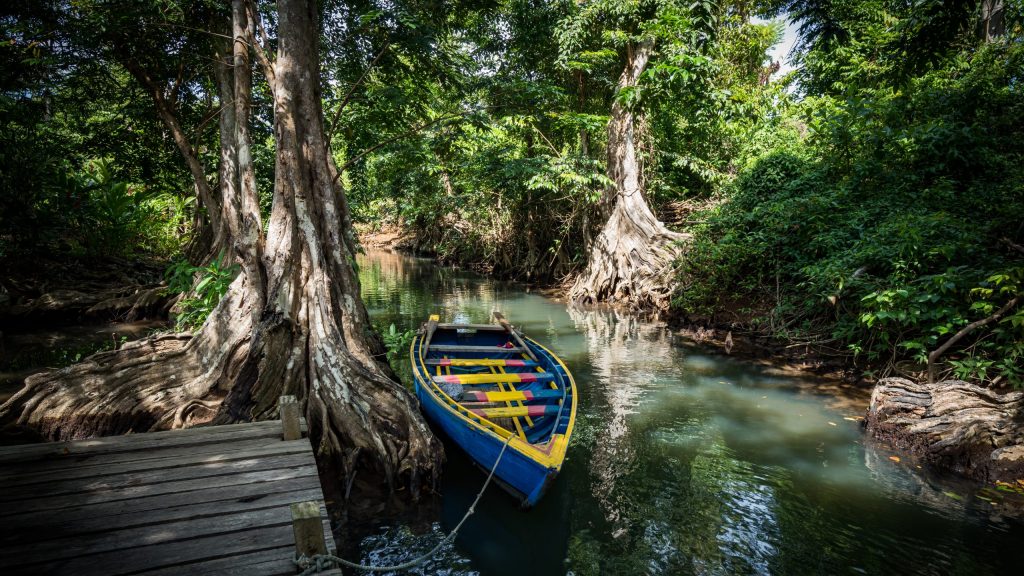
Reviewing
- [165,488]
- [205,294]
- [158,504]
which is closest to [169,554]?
[158,504]

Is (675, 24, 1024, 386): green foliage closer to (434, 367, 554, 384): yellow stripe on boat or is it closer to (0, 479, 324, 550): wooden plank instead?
(434, 367, 554, 384): yellow stripe on boat

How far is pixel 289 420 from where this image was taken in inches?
142

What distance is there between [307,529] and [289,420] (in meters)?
1.66

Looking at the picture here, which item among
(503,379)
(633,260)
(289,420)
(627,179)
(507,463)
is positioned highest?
(627,179)

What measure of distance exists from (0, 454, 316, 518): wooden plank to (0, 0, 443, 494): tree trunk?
1474 millimetres

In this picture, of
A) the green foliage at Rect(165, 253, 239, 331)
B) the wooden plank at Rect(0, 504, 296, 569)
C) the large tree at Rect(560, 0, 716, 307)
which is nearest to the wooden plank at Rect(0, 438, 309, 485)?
the wooden plank at Rect(0, 504, 296, 569)

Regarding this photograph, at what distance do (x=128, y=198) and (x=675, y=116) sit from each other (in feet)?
54.7

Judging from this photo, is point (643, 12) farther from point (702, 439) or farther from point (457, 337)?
point (702, 439)

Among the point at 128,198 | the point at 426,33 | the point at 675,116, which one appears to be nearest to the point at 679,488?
the point at 426,33

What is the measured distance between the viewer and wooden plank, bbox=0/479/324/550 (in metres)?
2.39

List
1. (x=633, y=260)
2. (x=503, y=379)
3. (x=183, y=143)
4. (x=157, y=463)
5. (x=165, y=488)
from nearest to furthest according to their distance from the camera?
(x=165, y=488) < (x=157, y=463) < (x=503, y=379) < (x=183, y=143) < (x=633, y=260)

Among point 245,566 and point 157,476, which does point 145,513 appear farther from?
point 245,566

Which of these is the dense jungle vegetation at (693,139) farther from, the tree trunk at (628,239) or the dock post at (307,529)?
the dock post at (307,529)

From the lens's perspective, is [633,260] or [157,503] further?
[633,260]
